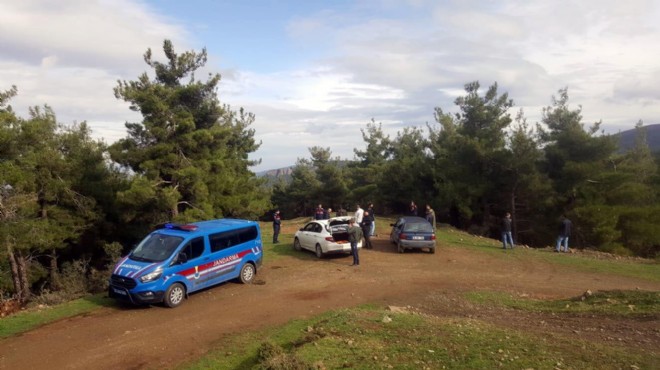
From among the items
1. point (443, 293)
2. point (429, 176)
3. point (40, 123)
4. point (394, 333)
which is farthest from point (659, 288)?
point (40, 123)

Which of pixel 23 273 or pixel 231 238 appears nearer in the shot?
pixel 231 238

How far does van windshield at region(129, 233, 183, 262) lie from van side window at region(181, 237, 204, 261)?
11.6 inches

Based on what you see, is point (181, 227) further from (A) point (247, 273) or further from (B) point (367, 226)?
(B) point (367, 226)

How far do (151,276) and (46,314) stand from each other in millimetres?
2997

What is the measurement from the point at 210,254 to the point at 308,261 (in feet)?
19.0

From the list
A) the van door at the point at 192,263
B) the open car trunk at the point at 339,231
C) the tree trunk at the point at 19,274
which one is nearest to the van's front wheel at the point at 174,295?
the van door at the point at 192,263

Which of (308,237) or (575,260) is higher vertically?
(308,237)

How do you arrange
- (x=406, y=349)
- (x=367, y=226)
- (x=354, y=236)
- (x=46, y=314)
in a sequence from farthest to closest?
(x=367, y=226) < (x=354, y=236) < (x=46, y=314) < (x=406, y=349)

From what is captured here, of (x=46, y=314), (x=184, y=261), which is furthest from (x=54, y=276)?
(x=184, y=261)

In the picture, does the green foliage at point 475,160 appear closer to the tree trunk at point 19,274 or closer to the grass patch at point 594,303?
the grass patch at point 594,303

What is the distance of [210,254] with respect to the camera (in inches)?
531

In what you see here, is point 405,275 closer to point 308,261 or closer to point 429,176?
point 308,261

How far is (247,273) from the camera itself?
14977 millimetres

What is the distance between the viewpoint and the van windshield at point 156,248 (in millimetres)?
12578
